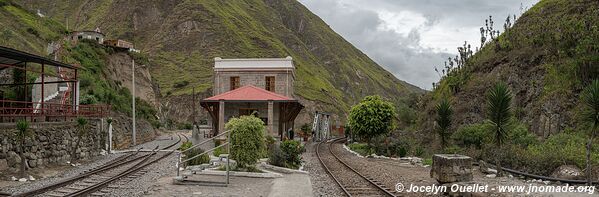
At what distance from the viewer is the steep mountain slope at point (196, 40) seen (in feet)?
309

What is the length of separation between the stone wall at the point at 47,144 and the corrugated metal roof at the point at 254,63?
14979 millimetres

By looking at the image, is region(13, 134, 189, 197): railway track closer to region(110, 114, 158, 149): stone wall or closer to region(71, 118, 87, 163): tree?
region(71, 118, 87, 163): tree

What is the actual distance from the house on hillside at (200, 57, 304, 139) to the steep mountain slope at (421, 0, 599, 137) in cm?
1262

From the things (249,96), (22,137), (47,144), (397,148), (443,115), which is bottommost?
(397,148)

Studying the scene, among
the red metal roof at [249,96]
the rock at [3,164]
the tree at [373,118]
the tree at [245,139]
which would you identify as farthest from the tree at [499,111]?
the red metal roof at [249,96]

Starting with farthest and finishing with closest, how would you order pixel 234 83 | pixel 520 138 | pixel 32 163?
pixel 234 83, pixel 520 138, pixel 32 163

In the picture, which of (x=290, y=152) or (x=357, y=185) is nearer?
(x=357, y=185)

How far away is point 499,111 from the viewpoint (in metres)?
13.8

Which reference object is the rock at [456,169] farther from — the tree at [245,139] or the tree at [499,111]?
the tree at [245,139]

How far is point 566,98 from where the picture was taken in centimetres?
2602

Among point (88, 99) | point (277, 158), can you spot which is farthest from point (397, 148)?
point (88, 99)

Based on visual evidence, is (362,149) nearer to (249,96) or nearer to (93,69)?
(249,96)

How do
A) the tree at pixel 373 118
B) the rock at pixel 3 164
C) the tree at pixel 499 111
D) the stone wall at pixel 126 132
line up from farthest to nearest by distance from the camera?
the stone wall at pixel 126 132
the tree at pixel 373 118
the rock at pixel 3 164
the tree at pixel 499 111

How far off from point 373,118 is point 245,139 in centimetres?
1389
